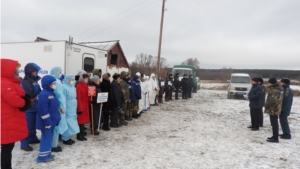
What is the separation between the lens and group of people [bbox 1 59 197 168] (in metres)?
2.95

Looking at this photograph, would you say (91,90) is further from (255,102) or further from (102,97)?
Answer: (255,102)

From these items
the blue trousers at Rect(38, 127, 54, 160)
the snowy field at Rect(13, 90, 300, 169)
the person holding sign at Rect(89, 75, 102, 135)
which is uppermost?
the person holding sign at Rect(89, 75, 102, 135)

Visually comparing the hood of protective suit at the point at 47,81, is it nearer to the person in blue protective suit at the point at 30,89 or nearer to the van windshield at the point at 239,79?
the person in blue protective suit at the point at 30,89

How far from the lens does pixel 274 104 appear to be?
225 inches

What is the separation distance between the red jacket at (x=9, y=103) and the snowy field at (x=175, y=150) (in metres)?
1.18


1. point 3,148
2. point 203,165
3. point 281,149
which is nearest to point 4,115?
point 3,148

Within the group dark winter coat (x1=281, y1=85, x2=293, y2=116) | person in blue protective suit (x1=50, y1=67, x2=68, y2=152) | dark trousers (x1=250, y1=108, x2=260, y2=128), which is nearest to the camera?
person in blue protective suit (x1=50, y1=67, x2=68, y2=152)

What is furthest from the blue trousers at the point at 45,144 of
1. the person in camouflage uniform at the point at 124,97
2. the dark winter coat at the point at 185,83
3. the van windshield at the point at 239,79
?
the van windshield at the point at 239,79

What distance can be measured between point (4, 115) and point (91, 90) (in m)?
2.58

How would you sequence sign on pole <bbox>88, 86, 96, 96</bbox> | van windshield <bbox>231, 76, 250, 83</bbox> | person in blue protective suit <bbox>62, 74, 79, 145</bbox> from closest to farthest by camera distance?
person in blue protective suit <bbox>62, 74, 79, 145</bbox>
sign on pole <bbox>88, 86, 96, 96</bbox>
van windshield <bbox>231, 76, 250, 83</bbox>

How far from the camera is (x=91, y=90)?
17.8 feet

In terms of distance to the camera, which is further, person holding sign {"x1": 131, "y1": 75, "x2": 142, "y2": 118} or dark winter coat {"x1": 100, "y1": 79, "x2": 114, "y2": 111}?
person holding sign {"x1": 131, "y1": 75, "x2": 142, "y2": 118}

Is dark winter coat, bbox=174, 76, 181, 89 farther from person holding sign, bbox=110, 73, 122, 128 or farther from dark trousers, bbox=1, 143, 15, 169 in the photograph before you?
dark trousers, bbox=1, 143, 15, 169


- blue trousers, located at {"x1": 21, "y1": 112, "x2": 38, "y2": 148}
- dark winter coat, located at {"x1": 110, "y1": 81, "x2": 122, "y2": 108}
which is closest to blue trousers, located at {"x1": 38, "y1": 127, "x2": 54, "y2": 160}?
blue trousers, located at {"x1": 21, "y1": 112, "x2": 38, "y2": 148}
